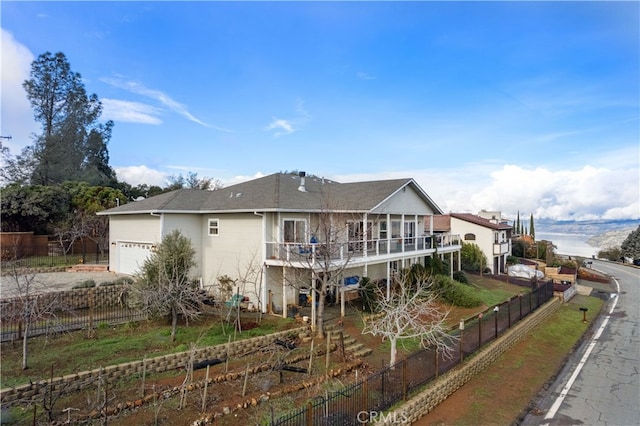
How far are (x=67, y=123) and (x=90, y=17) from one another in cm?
4384

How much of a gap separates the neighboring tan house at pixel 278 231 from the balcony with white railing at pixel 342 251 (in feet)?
0.16

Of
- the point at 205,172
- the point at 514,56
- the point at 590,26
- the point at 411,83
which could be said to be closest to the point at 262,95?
the point at 411,83

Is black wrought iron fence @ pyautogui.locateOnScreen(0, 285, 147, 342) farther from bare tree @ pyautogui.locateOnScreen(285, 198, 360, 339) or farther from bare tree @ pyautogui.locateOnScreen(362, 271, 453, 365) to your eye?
bare tree @ pyautogui.locateOnScreen(362, 271, 453, 365)

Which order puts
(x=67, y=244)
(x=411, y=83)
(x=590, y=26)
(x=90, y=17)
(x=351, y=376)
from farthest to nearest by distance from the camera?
(x=67, y=244), (x=411, y=83), (x=590, y=26), (x=90, y=17), (x=351, y=376)

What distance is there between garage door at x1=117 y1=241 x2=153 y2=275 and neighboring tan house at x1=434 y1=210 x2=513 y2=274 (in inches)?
1128

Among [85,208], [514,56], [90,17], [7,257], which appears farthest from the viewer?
[85,208]

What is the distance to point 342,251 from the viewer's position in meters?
16.6

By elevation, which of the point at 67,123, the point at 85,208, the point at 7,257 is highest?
the point at 67,123

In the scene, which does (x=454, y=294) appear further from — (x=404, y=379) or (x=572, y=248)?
(x=572, y=248)

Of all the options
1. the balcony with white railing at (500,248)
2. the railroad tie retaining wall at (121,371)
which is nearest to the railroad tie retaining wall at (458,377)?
the railroad tie retaining wall at (121,371)

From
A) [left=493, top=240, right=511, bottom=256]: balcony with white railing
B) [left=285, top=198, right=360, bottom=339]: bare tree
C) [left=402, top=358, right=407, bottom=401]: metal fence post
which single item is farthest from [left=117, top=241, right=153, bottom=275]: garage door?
[left=493, top=240, right=511, bottom=256]: balcony with white railing

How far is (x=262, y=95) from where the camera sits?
23.8 m

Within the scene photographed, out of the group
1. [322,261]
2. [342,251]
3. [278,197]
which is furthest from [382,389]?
[278,197]

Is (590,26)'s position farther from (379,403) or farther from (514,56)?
(379,403)
